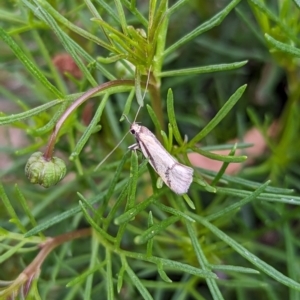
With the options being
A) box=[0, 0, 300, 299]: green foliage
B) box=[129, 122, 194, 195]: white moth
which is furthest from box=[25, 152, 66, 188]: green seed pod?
box=[129, 122, 194, 195]: white moth

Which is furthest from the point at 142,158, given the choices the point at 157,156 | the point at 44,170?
the point at 44,170

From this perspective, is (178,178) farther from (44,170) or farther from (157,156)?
(44,170)

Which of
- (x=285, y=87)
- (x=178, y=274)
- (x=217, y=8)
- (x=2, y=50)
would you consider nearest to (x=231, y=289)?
(x=178, y=274)

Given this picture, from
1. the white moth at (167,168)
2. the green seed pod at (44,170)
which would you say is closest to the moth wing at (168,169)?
the white moth at (167,168)

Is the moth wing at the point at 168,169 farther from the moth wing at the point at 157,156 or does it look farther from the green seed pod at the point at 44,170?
the green seed pod at the point at 44,170

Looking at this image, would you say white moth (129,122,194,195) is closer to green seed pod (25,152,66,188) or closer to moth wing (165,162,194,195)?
moth wing (165,162,194,195)

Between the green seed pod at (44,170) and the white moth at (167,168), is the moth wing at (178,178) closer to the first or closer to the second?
the white moth at (167,168)

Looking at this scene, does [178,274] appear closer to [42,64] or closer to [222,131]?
[222,131]

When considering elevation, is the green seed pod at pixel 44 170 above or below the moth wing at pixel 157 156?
above
